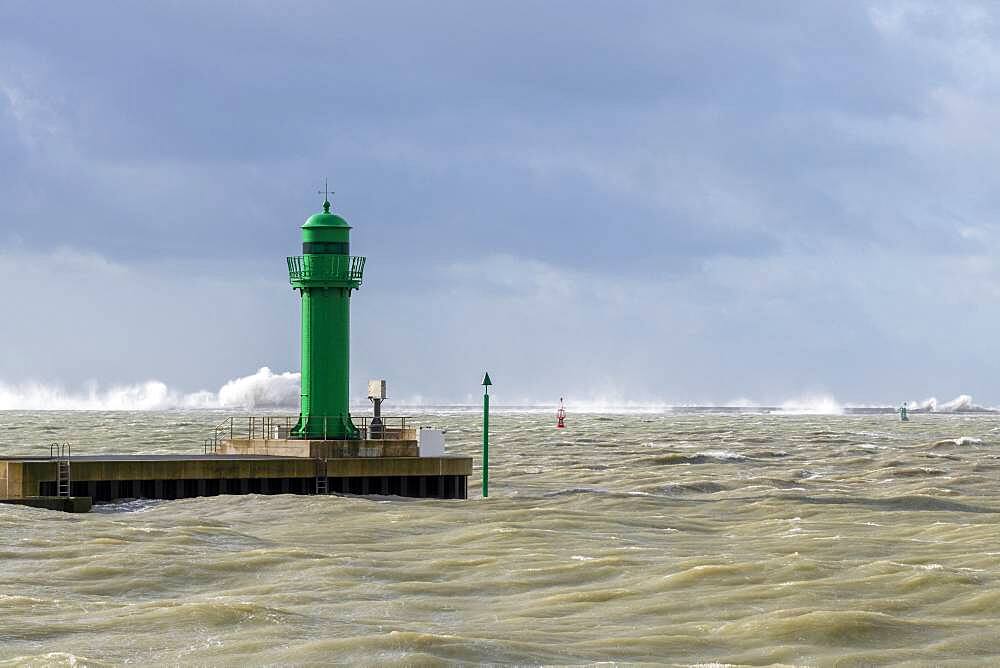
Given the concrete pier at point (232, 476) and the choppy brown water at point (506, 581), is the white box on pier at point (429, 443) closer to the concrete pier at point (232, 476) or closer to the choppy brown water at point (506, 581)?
the concrete pier at point (232, 476)

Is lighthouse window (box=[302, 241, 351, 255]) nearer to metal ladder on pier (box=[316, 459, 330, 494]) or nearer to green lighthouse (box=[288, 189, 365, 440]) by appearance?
green lighthouse (box=[288, 189, 365, 440])

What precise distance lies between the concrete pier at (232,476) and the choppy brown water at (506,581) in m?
0.88

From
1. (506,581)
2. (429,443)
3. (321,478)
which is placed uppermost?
(429,443)

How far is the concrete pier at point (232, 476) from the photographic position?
36406 millimetres

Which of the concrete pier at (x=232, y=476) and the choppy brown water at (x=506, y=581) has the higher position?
the concrete pier at (x=232, y=476)

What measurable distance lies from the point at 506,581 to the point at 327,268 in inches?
696

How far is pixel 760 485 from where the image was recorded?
50.2 metres

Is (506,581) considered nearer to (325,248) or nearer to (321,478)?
(321,478)

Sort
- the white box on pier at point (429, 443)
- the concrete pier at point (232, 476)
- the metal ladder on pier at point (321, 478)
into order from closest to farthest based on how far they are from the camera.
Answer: the concrete pier at point (232, 476) → the metal ladder on pier at point (321, 478) → the white box on pier at point (429, 443)

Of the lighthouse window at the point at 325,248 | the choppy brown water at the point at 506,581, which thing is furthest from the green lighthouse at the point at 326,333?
the choppy brown water at the point at 506,581

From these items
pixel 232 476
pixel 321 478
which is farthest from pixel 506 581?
pixel 321 478

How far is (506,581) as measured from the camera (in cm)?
2544

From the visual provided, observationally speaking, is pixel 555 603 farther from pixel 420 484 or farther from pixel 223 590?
pixel 420 484

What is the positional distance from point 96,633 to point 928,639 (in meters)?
11.1
